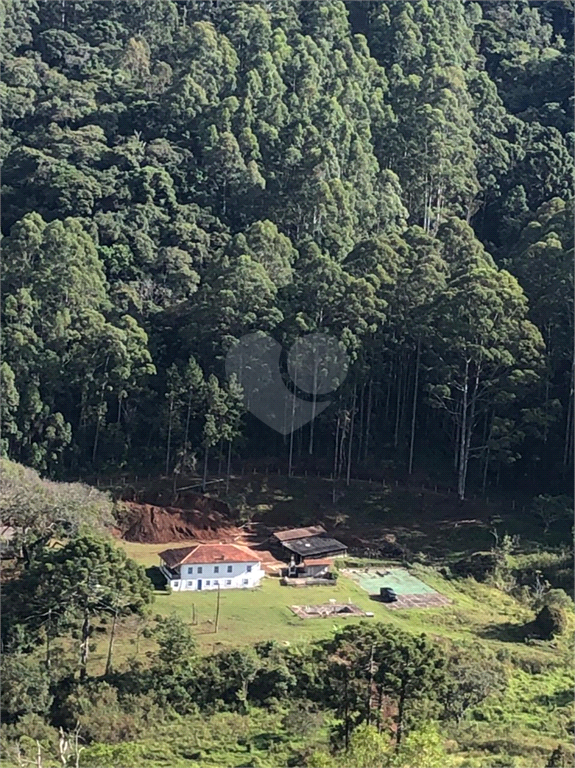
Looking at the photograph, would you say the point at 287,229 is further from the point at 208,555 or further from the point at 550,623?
the point at 550,623

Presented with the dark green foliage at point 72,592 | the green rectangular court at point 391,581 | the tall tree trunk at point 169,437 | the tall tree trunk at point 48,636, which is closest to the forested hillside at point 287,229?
the tall tree trunk at point 169,437

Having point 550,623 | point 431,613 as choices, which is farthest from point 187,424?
point 550,623

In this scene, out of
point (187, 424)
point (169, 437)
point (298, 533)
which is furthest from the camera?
point (169, 437)

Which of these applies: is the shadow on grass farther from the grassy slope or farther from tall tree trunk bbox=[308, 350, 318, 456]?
tall tree trunk bbox=[308, 350, 318, 456]

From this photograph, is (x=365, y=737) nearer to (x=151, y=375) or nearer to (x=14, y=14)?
(x=151, y=375)

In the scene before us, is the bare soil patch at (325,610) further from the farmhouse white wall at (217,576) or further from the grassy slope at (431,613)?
A: the farmhouse white wall at (217,576)

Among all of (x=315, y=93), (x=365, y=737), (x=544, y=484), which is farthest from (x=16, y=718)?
(x=315, y=93)

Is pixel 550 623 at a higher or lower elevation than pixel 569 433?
lower
